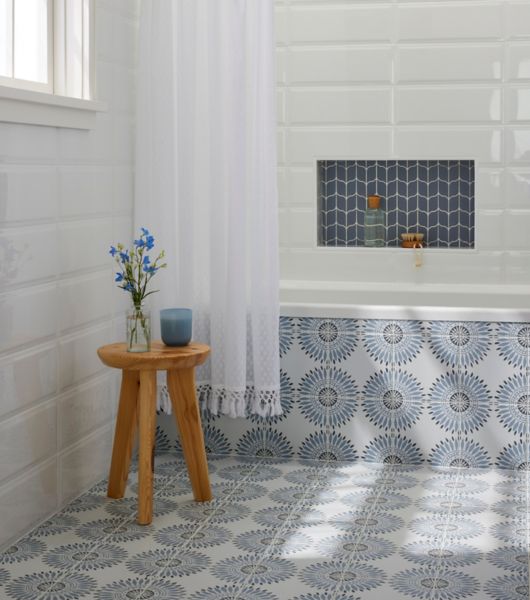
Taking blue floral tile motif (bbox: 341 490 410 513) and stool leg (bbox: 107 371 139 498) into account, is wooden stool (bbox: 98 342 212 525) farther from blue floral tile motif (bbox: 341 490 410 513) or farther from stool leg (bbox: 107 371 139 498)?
blue floral tile motif (bbox: 341 490 410 513)

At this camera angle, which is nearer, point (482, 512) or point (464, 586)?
point (464, 586)

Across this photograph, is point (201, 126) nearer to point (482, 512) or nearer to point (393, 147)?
point (393, 147)

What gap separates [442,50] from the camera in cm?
507

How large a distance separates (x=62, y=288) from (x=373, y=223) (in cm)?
212

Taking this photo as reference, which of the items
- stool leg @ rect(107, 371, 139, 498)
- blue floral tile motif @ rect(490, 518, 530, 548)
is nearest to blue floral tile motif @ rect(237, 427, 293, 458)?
stool leg @ rect(107, 371, 139, 498)

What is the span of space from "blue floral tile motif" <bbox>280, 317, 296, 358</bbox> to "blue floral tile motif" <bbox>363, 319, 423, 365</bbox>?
0.29 metres

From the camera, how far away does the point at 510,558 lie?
323 centimetres

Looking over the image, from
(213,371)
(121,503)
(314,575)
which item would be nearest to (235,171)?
(213,371)

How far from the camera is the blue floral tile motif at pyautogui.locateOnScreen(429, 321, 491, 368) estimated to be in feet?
13.5

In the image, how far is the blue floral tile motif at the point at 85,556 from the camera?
10.4 feet

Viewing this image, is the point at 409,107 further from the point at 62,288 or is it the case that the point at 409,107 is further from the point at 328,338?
the point at 62,288

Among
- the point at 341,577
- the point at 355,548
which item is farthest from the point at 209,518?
the point at 341,577

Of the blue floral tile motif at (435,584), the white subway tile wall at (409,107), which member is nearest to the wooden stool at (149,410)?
the blue floral tile motif at (435,584)

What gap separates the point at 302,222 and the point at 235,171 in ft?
4.34
